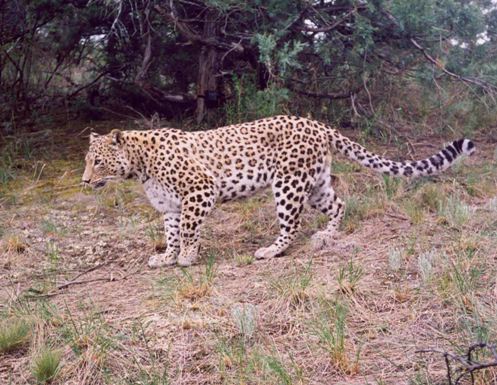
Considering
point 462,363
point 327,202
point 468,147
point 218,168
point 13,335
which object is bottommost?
point 327,202

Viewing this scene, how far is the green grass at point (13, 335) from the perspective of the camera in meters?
5.10

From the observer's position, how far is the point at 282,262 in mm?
6602

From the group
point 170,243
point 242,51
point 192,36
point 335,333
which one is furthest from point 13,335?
point 242,51

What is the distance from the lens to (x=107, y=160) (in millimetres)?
7074

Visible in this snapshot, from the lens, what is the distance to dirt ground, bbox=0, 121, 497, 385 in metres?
4.66

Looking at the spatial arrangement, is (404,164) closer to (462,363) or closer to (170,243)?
(170,243)

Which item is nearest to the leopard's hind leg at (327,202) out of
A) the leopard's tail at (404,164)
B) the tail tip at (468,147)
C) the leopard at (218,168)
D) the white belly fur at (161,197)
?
the leopard at (218,168)

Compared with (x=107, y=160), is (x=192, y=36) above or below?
above

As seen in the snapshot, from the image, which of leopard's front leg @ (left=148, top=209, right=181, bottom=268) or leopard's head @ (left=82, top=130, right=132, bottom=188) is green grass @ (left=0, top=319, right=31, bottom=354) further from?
leopard's head @ (left=82, top=130, right=132, bottom=188)

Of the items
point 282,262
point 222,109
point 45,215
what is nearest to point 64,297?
point 282,262

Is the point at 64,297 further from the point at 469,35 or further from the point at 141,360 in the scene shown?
the point at 469,35

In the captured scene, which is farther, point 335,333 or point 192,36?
point 192,36

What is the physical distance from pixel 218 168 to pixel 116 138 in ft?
3.21

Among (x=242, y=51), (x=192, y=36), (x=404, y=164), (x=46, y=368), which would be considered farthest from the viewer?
(x=242, y=51)
